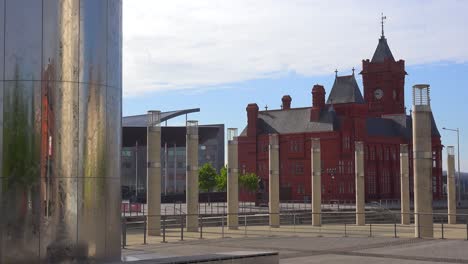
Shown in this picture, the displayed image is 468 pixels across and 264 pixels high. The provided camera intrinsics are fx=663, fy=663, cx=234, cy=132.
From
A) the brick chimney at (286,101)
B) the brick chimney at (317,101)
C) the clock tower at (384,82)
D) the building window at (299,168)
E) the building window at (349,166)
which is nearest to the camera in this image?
the building window at (349,166)

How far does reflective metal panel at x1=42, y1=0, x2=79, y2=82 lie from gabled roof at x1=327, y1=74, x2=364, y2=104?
83053 millimetres

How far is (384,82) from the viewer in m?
98.8

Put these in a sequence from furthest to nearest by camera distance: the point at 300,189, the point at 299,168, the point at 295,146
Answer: the point at 295,146
the point at 299,168
the point at 300,189

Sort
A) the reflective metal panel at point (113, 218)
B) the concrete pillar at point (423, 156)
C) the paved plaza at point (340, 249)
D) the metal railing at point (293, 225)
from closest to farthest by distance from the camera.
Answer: the reflective metal panel at point (113, 218)
the paved plaza at point (340, 249)
the concrete pillar at point (423, 156)
the metal railing at point (293, 225)

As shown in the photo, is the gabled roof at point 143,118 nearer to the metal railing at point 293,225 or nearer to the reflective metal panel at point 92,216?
the metal railing at point 293,225

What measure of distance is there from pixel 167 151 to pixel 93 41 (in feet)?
317

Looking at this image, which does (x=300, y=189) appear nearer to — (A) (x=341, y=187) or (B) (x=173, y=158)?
(A) (x=341, y=187)

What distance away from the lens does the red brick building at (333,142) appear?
78812mm

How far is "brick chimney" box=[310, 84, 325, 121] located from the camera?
81.9 meters

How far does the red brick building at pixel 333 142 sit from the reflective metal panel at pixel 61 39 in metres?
69.2

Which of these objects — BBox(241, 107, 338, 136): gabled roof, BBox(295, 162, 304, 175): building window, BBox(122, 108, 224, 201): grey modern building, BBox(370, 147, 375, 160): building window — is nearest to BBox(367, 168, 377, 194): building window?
BBox(370, 147, 375, 160): building window

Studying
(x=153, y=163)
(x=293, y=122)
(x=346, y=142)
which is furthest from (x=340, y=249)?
(x=293, y=122)

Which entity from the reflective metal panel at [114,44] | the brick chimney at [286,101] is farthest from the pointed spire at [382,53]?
the reflective metal panel at [114,44]

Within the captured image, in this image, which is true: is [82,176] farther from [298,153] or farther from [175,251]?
[298,153]
